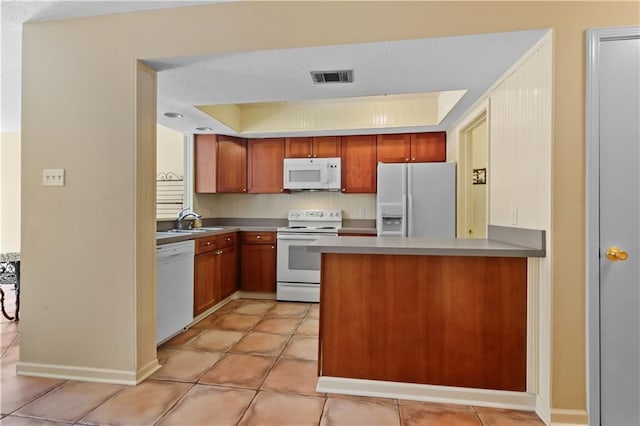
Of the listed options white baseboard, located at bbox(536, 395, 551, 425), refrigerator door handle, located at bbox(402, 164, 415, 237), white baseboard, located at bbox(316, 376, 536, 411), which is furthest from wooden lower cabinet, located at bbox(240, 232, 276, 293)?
white baseboard, located at bbox(536, 395, 551, 425)

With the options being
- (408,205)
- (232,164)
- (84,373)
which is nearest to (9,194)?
(232,164)

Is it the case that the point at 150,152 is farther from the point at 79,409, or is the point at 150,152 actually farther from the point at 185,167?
the point at 185,167

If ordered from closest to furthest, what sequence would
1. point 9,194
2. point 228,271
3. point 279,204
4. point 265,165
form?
point 228,271 < point 265,165 < point 279,204 < point 9,194

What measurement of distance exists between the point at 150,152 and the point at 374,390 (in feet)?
7.06

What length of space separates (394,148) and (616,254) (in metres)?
2.84

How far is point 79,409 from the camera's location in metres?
1.80

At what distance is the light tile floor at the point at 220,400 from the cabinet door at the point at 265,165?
2382 mm

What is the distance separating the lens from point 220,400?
1.89 meters

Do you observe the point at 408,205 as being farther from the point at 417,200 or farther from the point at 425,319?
the point at 425,319

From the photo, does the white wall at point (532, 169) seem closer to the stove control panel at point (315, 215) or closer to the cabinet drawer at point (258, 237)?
the stove control panel at point (315, 215)

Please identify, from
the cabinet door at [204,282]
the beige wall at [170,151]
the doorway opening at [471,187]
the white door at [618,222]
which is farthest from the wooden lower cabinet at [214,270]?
the white door at [618,222]

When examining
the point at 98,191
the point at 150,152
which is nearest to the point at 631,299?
the point at 150,152

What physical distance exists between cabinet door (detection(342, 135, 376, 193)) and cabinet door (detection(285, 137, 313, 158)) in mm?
469

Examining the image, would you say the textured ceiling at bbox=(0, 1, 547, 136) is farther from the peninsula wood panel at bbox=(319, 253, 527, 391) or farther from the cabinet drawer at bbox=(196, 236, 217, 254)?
the cabinet drawer at bbox=(196, 236, 217, 254)
